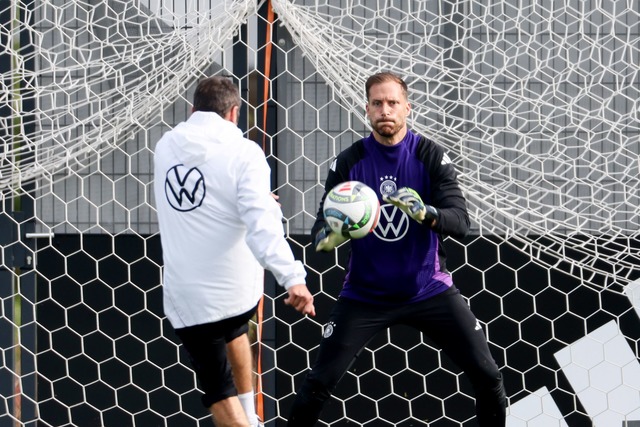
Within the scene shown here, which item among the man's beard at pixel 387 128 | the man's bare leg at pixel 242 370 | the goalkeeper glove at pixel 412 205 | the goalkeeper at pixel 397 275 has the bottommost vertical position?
the man's bare leg at pixel 242 370

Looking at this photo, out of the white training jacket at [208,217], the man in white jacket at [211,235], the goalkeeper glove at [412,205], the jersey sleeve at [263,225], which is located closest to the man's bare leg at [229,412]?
the man in white jacket at [211,235]

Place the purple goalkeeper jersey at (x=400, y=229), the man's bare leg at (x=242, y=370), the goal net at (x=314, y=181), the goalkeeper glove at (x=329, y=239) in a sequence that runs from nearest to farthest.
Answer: the goalkeeper glove at (x=329, y=239)
the purple goalkeeper jersey at (x=400, y=229)
the man's bare leg at (x=242, y=370)
the goal net at (x=314, y=181)

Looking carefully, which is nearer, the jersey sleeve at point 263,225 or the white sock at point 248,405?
the jersey sleeve at point 263,225

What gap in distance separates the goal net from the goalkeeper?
34.5 inches

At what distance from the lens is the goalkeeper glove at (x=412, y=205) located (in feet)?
12.6

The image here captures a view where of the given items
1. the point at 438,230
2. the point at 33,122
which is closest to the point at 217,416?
the point at 438,230

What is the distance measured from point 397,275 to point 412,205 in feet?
1.28

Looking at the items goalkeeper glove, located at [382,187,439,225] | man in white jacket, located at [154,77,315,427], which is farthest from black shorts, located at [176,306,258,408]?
goalkeeper glove, located at [382,187,439,225]

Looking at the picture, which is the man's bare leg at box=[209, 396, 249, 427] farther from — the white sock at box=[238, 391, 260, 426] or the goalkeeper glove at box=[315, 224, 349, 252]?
the goalkeeper glove at box=[315, 224, 349, 252]

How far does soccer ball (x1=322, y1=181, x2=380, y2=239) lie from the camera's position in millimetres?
3912

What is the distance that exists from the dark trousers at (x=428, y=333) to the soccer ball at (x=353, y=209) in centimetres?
36

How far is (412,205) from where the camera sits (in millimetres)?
3836

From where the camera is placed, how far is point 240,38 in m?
5.18

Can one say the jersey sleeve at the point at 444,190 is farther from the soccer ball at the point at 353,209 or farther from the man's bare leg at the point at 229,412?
the man's bare leg at the point at 229,412
